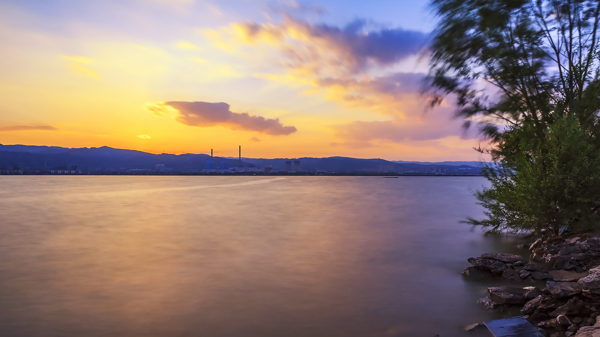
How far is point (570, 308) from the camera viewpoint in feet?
20.4

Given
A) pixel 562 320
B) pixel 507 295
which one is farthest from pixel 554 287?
pixel 562 320

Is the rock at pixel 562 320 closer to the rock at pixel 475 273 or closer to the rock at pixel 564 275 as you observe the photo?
the rock at pixel 564 275

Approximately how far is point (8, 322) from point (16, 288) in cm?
295

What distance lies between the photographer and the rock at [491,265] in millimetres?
9727

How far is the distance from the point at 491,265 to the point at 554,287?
10.6 feet

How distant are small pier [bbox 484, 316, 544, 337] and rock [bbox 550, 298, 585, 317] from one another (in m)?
0.66

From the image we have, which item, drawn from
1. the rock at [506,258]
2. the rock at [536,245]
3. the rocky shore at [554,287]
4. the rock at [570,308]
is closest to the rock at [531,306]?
the rocky shore at [554,287]

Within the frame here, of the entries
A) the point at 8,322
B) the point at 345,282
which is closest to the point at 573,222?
the point at 345,282

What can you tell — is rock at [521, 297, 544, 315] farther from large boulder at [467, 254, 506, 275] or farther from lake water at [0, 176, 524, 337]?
large boulder at [467, 254, 506, 275]

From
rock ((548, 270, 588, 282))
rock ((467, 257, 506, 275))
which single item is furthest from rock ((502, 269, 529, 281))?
rock ((548, 270, 588, 282))

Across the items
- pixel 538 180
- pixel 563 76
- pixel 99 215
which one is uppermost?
pixel 563 76

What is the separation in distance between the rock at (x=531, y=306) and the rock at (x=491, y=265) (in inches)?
117

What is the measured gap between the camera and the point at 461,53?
16.0 feet

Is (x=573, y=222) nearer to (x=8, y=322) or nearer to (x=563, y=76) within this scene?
(x=563, y=76)
